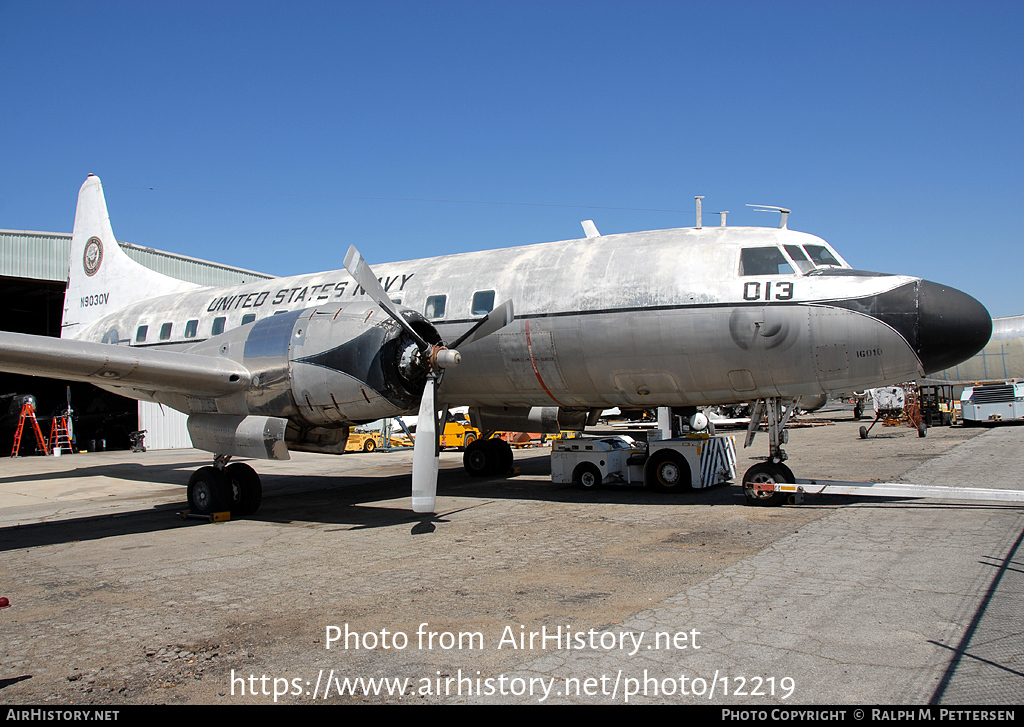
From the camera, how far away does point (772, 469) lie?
1122 cm

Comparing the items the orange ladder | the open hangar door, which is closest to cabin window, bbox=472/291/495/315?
the open hangar door

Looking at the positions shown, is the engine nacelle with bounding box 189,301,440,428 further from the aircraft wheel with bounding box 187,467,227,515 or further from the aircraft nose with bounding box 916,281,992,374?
the aircraft nose with bounding box 916,281,992,374

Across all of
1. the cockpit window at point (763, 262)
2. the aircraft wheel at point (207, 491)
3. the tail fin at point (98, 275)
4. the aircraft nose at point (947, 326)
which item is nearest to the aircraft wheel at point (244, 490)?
the aircraft wheel at point (207, 491)

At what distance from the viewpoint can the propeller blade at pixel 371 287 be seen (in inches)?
391

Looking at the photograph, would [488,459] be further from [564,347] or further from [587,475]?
[564,347]

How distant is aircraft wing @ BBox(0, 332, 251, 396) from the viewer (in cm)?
954

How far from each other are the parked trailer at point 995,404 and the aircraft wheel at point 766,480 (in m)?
31.9

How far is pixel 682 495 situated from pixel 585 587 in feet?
21.3

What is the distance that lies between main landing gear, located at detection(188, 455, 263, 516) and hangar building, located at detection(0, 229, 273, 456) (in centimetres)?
2043

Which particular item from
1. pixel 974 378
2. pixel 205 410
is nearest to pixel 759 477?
pixel 205 410

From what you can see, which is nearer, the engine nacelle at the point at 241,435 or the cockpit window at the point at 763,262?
the cockpit window at the point at 763,262

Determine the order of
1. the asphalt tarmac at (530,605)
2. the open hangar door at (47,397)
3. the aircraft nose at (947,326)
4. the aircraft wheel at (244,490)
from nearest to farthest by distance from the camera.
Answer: the asphalt tarmac at (530,605)
the aircraft nose at (947,326)
the aircraft wheel at (244,490)
the open hangar door at (47,397)

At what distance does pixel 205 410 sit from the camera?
11680 mm

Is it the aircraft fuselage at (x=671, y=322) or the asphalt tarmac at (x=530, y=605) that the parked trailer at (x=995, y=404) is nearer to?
the asphalt tarmac at (x=530, y=605)
